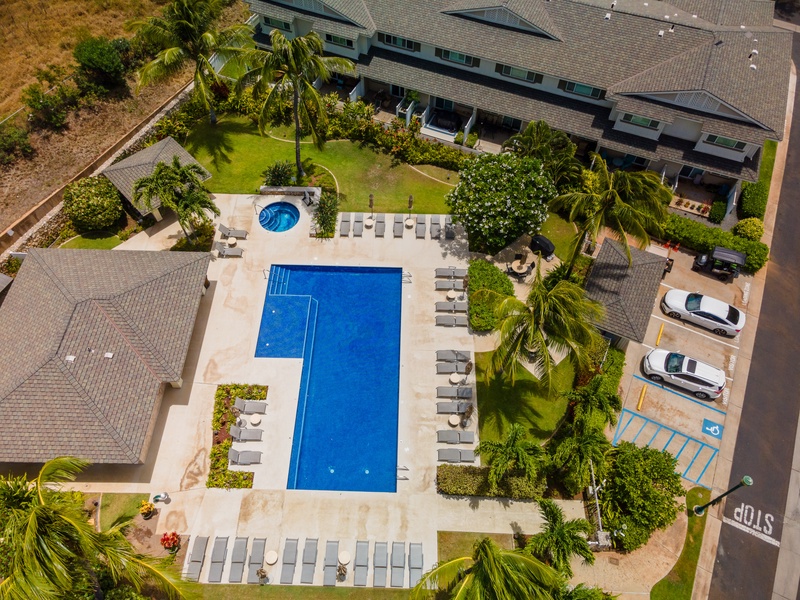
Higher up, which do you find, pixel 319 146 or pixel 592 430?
pixel 319 146

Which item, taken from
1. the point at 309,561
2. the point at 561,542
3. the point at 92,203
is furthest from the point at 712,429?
the point at 92,203

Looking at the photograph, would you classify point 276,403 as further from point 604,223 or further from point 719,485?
point 719,485

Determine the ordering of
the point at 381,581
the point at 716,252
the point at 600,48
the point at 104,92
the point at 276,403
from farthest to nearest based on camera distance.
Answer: the point at 104,92, the point at 600,48, the point at 716,252, the point at 276,403, the point at 381,581

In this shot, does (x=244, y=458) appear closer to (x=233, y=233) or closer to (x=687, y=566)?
(x=233, y=233)

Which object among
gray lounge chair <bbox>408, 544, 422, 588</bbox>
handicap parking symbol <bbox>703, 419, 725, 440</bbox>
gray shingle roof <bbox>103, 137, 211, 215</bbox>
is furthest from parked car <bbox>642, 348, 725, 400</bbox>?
gray shingle roof <bbox>103, 137, 211, 215</bbox>

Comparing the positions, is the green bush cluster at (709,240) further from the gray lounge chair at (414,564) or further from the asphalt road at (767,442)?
the gray lounge chair at (414,564)

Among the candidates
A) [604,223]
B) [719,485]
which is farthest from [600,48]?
[719,485]

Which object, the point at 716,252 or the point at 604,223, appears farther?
the point at 716,252
